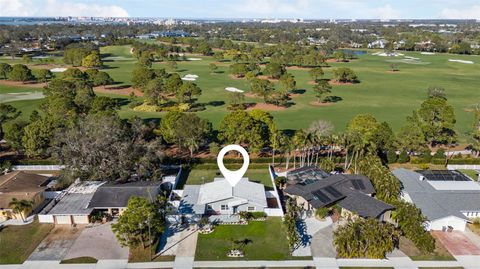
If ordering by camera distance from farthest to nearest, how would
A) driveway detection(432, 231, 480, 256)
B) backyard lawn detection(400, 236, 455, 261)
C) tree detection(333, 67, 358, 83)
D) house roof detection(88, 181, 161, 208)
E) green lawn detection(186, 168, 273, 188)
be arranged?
tree detection(333, 67, 358, 83), green lawn detection(186, 168, 273, 188), house roof detection(88, 181, 161, 208), driveway detection(432, 231, 480, 256), backyard lawn detection(400, 236, 455, 261)

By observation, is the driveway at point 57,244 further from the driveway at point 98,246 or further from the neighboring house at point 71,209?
the neighboring house at point 71,209

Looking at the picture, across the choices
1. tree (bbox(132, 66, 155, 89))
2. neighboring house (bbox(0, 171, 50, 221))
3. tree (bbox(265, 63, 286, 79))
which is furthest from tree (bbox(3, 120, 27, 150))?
tree (bbox(265, 63, 286, 79))

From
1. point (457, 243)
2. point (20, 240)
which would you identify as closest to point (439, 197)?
point (457, 243)

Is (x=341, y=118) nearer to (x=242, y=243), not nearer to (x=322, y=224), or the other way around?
(x=322, y=224)

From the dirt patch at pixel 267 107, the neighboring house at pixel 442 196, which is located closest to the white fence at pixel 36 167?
the dirt patch at pixel 267 107

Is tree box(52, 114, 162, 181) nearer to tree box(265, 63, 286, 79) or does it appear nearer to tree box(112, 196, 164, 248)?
tree box(112, 196, 164, 248)

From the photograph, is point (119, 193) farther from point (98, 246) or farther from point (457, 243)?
point (457, 243)
